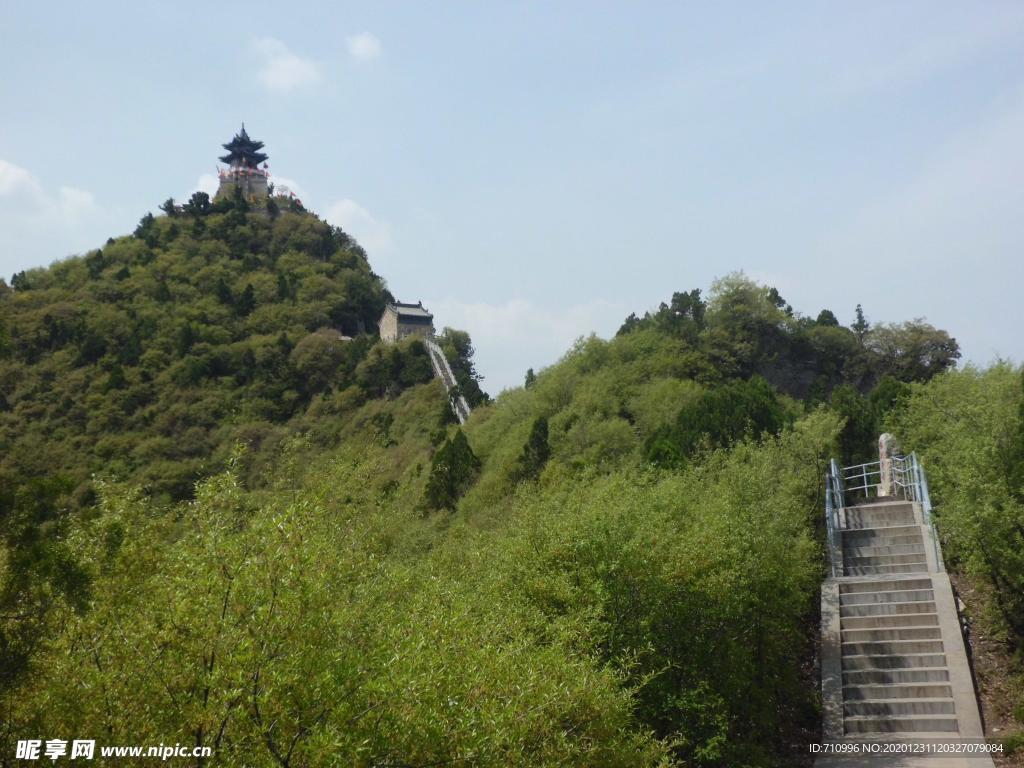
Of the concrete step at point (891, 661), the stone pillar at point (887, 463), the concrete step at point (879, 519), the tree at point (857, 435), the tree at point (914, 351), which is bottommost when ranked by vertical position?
the concrete step at point (891, 661)

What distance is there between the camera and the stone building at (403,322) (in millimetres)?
68562

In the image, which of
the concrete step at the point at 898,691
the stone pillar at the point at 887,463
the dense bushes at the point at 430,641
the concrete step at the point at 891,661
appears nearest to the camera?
the dense bushes at the point at 430,641

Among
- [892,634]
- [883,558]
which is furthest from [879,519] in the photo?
[892,634]

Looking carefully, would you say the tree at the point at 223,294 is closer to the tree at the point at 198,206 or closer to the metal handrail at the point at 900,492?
the tree at the point at 198,206

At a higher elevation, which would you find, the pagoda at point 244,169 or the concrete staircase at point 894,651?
the pagoda at point 244,169

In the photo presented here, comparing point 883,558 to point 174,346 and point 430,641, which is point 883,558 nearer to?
point 430,641

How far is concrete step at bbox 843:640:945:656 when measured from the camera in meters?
15.0

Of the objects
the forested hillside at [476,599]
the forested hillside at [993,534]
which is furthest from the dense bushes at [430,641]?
the forested hillside at [993,534]

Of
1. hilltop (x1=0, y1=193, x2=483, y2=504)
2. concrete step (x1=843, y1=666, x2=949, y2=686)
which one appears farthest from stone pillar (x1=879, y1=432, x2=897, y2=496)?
hilltop (x1=0, y1=193, x2=483, y2=504)

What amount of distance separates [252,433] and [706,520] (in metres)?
47.4

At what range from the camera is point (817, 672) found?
16000 millimetres

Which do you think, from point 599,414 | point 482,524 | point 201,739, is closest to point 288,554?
point 201,739

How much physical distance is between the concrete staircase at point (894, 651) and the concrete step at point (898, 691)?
15mm

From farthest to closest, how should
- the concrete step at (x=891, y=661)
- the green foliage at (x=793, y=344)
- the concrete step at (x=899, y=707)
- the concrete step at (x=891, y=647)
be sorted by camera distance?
the green foliage at (x=793, y=344) → the concrete step at (x=891, y=647) → the concrete step at (x=891, y=661) → the concrete step at (x=899, y=707)
